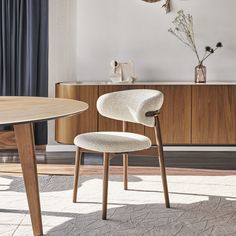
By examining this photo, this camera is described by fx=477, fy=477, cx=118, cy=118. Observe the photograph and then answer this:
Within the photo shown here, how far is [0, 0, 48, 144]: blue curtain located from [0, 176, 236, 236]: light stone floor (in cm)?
151

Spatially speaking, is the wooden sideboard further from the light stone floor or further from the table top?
the table top

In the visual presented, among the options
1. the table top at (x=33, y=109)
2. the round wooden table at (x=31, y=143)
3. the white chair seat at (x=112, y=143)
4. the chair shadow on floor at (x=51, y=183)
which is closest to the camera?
the table top at (x=33, y=109)

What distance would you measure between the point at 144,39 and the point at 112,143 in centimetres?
243

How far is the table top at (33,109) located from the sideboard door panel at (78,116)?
162 cm

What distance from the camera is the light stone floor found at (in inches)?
102

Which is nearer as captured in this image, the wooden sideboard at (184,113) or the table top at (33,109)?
the table top at (33,109)

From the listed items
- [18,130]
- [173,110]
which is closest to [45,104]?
[18,130]

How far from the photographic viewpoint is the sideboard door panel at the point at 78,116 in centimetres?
452

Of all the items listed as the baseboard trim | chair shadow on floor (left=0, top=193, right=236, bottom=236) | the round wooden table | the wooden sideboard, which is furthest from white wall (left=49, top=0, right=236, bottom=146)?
the round wooden table

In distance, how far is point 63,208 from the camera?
2.93 m

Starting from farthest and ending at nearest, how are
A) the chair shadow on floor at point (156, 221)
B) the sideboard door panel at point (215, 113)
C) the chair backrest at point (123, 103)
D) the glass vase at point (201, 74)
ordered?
1. the glass vase at point (201, 74)
2. the sideboard door panel at point (215, 113)
3. the chair backrest at point (123, 103)
4. the chair shadow on floor at point (156, 221)

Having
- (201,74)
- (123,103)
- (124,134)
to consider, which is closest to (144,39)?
(201,74)

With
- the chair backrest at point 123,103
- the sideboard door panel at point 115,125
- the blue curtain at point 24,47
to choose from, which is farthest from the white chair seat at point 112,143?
the blue curtain at point 24,47

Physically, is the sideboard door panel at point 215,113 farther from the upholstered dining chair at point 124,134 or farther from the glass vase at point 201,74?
the upholstered dining chair at point 124,134
